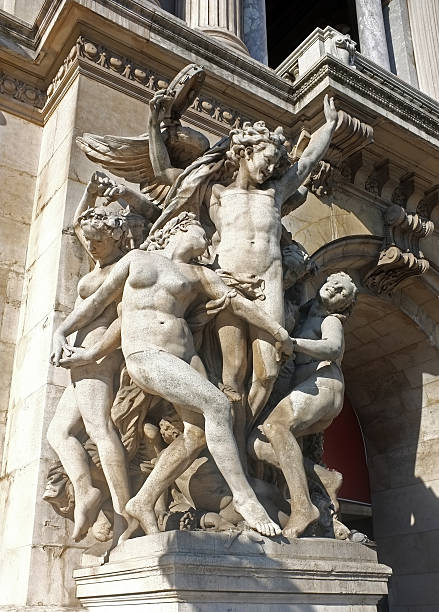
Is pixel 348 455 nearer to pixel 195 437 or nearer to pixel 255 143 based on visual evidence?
pixel 255 143

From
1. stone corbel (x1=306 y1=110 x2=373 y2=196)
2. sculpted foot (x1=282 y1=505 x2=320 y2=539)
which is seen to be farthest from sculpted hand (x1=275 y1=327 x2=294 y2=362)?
stone corbel (x1=306 y1=110 x2=373 y2=196)

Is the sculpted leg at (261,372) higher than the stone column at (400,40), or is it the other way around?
the stone column at (400,40)

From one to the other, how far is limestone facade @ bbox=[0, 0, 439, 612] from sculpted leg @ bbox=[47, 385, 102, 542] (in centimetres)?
40

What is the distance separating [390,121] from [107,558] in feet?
21.0

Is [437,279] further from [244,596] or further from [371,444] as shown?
[244,596]

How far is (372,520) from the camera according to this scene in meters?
10.2

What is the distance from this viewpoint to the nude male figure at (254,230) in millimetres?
4875

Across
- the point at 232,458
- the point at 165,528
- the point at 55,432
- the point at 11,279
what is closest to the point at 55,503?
the point at 55,432

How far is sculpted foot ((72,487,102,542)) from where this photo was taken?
461 cm

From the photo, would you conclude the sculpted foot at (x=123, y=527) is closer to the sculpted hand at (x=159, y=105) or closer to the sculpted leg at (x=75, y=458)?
the sculpted leg at (x=75, y=458)

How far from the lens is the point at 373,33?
12.7 metres

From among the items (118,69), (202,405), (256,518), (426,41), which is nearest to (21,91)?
(118,69)

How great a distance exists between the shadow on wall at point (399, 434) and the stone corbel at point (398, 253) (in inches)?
11.0

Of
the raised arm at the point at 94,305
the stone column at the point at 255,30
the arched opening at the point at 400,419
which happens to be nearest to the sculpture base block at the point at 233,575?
the raised arm at the point at 94,305
